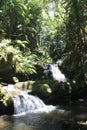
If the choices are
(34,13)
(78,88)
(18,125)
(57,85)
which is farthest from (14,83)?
(34,13)

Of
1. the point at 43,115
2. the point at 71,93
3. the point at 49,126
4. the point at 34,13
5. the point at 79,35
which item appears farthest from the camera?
the point at 34,13

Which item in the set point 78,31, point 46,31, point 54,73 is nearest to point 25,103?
point 78,31

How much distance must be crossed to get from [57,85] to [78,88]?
1.55m

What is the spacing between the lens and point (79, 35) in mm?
16781

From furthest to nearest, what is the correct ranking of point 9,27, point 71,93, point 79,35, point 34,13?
1. point 34,13
2. point 9,27
3. point 71,93
4. point 79,35

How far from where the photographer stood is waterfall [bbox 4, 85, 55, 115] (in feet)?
49.8

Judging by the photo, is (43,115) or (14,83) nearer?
(43,115)

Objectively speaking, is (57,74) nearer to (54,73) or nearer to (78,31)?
(54,73)

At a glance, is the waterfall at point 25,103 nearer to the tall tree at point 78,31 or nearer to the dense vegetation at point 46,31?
the dense vegetation at point 46,31

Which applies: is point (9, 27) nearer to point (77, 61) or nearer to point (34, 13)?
point (34, 13)

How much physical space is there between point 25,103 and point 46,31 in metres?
29.8

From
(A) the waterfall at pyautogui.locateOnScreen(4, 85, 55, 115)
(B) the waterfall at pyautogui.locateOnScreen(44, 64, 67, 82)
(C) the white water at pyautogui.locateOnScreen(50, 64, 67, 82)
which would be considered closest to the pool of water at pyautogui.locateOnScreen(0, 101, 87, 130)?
(A) the waterfall at pyautogui.locateOnScreen(4, 85, 55, 115)

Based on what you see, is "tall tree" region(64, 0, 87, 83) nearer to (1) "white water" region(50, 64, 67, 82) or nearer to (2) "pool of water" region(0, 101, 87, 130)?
(2) "pool of water" region(0, 101, 87, 130)

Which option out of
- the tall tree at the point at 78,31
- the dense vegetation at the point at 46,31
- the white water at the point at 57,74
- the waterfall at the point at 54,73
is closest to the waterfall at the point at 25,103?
the dense vegetation at the point at 46,31
